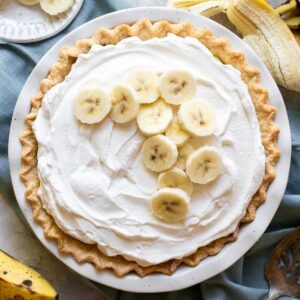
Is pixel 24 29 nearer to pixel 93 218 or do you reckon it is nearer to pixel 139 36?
pixel 139 36

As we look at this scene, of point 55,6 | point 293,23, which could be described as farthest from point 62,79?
point 293,23

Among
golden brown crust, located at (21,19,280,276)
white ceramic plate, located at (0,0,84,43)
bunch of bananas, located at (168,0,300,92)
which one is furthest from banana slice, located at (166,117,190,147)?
white ceramic plate, located at (0,0,84,43)

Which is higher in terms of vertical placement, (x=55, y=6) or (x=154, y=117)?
(x=55, y=6)

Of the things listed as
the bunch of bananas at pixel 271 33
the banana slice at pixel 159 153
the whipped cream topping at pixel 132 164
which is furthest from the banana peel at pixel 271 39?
the banana slice at pixel 159 153

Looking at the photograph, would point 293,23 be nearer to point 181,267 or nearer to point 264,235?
point 264,235

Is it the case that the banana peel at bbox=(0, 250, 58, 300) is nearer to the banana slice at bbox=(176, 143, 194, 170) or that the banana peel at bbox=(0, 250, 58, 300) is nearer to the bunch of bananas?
the banana slice at bbox=(176, 143, 194, 170)

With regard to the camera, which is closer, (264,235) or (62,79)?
(62,79)

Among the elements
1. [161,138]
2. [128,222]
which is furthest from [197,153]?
[128,222]
